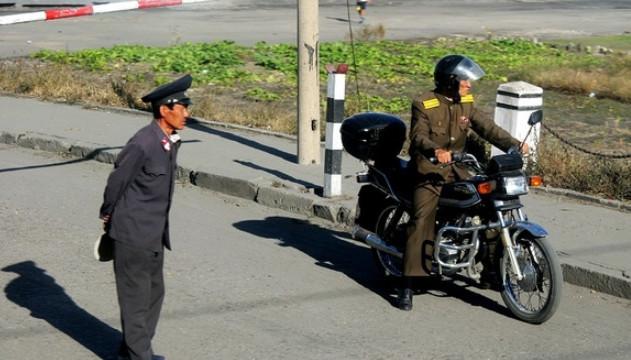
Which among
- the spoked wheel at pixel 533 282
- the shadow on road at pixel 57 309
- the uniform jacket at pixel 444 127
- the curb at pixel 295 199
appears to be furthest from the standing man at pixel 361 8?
the spoked wheel at pixel 533 282

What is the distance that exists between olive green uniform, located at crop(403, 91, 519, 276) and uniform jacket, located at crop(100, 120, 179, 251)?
213cm

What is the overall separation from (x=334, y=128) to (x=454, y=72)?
326 cm

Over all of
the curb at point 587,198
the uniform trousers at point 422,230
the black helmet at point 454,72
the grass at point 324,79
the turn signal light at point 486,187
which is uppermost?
the black helmet at point 454,72

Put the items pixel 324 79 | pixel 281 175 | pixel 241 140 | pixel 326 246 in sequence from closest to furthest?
pixel 326 246 < pixel 281 175 < pixel 241 140 < pixel 324 79

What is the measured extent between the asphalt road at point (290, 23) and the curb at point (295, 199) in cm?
1114

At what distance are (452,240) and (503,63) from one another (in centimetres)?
1585

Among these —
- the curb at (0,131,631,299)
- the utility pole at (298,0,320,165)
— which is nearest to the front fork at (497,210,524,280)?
the curb at (0,131,631,299)

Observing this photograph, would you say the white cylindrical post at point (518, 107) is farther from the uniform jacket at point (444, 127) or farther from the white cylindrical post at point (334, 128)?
the uniform jacket at point (444, 127)

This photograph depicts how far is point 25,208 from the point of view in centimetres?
1100

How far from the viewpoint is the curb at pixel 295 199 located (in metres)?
8.45

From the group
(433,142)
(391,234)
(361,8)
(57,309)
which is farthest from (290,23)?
(57,309)

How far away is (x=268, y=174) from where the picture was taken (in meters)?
12.2

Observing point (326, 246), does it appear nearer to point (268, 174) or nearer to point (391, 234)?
point (391, 234)

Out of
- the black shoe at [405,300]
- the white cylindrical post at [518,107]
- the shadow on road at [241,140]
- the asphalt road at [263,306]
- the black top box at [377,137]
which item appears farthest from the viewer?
the shadow on road at [241,140]
